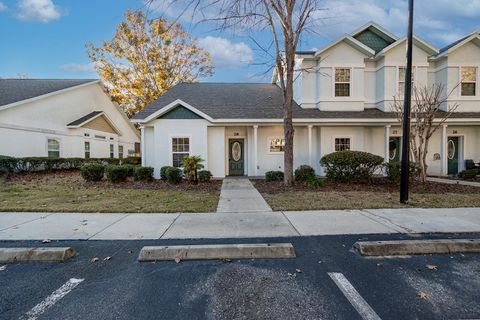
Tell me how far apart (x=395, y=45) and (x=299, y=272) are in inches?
575

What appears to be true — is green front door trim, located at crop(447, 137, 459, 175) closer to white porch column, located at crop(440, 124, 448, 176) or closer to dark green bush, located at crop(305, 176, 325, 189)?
white porch column, located at crop(440, 124, 448, 176)

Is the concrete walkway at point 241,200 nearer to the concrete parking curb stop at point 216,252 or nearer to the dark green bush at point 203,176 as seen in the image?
the dark green bush at point 203,176

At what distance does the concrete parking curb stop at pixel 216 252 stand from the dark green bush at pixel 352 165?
23.9 feet

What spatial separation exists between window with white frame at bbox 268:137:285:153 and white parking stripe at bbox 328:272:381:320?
419 inches

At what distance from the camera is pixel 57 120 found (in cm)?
1673

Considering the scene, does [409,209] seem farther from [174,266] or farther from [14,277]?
[14,277]

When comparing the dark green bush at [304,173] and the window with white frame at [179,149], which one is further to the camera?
the window with white frame at [179,149]

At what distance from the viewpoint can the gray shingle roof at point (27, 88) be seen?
14613 millimetres

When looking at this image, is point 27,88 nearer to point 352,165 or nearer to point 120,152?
point 120,152

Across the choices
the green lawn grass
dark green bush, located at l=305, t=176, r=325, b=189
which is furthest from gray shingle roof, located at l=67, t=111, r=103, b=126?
dark green bush, located at l=305, t=176, r=325, b=189

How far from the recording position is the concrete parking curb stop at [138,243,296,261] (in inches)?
142

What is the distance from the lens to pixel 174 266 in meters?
3.41

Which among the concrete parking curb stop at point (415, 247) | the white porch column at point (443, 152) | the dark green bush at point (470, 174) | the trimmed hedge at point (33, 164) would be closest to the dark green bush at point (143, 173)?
the trimmed hedge at point (33, 164)

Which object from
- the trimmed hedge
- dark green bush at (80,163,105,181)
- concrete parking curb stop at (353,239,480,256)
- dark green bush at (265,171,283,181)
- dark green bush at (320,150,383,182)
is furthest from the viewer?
the trimmed hedge
